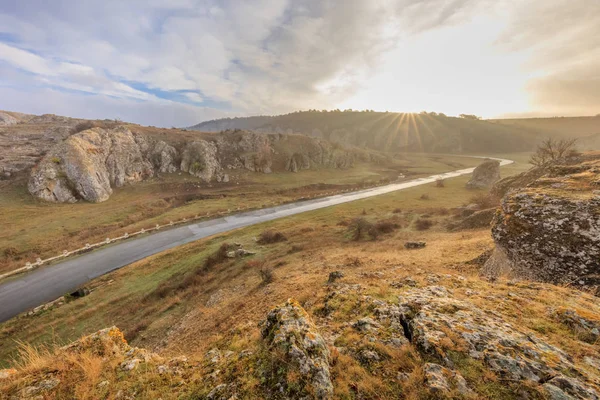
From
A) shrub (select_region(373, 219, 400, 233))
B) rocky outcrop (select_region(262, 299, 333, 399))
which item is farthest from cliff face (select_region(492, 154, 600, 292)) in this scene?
shrub (select_region(373, 219, 400, 233))

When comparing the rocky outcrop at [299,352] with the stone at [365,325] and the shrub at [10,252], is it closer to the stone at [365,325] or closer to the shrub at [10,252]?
the stone at [365,325]

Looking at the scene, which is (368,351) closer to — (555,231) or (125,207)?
(555,231)

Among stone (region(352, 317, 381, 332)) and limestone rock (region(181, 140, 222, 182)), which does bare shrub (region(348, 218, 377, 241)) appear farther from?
limestone rock (region(181, 140, 222, 182))

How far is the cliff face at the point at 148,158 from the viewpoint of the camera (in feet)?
198

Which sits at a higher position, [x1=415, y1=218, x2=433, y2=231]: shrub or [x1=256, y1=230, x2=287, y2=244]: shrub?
[x1=415, y1=218, x2=433, y2=231]: shrub

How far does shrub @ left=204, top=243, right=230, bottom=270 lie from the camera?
29.7m

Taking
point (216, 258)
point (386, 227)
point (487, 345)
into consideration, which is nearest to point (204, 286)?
point (216, 258)

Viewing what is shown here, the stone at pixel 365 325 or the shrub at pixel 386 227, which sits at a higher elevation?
the stone at pixel 365 325

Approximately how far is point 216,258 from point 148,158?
7083 centimetres

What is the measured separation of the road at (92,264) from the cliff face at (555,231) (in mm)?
42397

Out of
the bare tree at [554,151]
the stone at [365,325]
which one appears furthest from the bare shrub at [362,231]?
the bare tree at [554,151]

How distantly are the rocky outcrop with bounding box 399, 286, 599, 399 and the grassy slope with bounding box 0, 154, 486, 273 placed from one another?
50.3 metres

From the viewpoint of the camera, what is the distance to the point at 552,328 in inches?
274

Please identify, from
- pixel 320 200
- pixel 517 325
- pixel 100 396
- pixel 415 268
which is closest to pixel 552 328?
pixel 517 325
